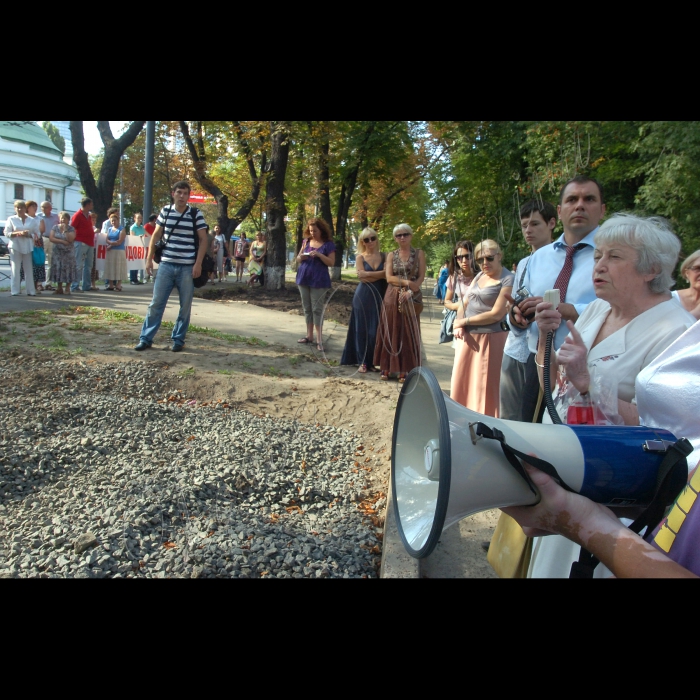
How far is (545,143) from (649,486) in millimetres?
15085

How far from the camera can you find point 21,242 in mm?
10234

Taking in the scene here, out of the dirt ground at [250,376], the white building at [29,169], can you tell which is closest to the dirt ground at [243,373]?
the dirt ground at [250,376]

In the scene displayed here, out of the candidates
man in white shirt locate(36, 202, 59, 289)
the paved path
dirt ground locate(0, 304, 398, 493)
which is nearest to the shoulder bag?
dirt ground locate(0, 304, 398, 493)

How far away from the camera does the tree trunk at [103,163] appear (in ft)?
49.9

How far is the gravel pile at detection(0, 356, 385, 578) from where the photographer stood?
282cm

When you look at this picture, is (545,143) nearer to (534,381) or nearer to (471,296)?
(471,296)

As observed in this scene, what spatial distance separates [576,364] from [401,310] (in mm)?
4349

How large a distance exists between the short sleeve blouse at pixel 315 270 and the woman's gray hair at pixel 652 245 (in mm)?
5844

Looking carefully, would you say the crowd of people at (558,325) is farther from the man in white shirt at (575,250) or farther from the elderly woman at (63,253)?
the elderly woman at (63,253)

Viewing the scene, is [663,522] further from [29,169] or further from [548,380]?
[29,169]

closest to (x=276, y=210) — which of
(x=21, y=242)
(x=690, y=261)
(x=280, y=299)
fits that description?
(x=280, y=299)

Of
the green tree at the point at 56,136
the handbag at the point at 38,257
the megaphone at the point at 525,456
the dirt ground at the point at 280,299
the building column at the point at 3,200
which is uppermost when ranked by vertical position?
the green tree at the point at 56,136

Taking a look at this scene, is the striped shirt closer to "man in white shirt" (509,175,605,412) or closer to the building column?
"man in white shirt" (509,175,605,412)

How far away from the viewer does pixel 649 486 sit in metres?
1.30
